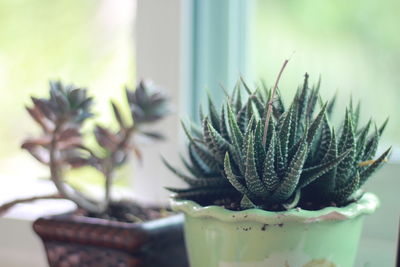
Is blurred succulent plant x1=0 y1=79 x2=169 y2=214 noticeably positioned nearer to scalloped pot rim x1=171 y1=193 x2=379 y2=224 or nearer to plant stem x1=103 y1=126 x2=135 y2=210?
plant stem x1=103 y1=126 x2=135 y2=210

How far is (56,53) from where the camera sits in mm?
1104

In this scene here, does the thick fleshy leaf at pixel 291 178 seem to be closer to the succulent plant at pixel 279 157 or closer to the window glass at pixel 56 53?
the succulent plant at pixel 279 157

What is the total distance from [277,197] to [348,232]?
0.27 ft

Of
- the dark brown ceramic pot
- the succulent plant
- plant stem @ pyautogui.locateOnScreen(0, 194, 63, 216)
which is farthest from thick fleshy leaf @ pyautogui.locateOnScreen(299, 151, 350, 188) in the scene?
plant stem @ pyautogui.locateOnScreen(0, 194, 63, 216)

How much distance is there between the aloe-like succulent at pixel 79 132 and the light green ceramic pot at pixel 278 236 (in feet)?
0.67

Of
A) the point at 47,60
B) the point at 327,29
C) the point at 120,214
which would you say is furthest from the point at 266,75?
the point at 47,60

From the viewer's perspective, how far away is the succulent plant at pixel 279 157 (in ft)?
1.78

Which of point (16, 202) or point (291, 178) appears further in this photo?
point (16, 202)

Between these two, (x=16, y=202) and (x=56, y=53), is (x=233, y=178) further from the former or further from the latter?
(x=56, y=53)

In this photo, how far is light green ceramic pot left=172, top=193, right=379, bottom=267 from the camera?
1.80 feet

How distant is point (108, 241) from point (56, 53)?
1.71 feet

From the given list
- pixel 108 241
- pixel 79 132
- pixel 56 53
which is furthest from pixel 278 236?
pixel 56 53

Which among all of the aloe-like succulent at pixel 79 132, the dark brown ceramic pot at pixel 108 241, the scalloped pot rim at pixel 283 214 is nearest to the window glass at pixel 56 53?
the aloe-like succulent at pixel 79 132

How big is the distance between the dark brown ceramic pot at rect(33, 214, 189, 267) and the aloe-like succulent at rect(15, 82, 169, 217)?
5 centimetres
